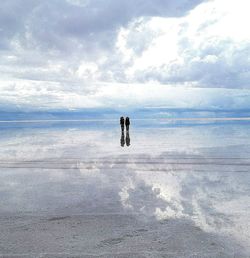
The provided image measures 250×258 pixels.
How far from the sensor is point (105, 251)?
507cm

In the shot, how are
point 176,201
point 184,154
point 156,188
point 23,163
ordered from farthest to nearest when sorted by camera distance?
1. point 184,154
2. point 23,163
3. point 156,188
4. point 176,201

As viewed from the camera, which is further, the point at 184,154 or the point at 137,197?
the point at 184,154

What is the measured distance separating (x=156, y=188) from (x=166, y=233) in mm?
2951

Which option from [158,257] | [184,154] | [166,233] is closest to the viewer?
[158,257]

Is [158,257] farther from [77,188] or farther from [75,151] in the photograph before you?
[75,151]

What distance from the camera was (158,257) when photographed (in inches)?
191

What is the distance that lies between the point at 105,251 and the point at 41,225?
4.96ft

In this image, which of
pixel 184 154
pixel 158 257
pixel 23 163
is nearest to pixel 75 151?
pixel 23 163

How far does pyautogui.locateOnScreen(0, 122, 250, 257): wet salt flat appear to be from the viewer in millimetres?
5242

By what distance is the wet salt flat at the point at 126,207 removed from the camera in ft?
17.2

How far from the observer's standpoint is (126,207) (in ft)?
23.2

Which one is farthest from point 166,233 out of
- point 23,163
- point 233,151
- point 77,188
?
point 233,151

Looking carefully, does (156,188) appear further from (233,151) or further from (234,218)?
(233,151)

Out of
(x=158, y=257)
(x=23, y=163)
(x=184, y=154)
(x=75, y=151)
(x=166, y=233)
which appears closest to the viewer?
(x=158, y=257)
